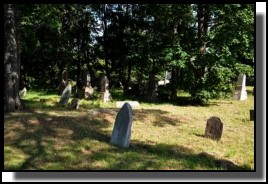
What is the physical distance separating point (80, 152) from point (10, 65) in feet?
9.65

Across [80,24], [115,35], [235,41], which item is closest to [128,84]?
[115,35]

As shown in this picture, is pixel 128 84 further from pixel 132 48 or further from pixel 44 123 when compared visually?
pixel 44 123

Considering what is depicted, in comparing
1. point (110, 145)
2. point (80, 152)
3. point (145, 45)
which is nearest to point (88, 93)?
point (145, 45)

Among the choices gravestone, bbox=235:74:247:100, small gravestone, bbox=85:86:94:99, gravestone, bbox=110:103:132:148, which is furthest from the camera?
gravestone, bbox=235:74:247:100

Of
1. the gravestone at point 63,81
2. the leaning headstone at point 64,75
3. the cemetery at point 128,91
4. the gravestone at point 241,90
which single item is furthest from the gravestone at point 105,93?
the gravestone at point 241,90

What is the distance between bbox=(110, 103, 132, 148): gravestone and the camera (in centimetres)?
970

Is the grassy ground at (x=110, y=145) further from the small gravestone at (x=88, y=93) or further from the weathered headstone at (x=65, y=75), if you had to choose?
the weathered headstone at (x=65, y=75)

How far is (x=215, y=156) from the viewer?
999cm

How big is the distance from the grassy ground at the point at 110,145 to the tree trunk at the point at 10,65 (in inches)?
15.6

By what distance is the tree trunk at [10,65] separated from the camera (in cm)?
998

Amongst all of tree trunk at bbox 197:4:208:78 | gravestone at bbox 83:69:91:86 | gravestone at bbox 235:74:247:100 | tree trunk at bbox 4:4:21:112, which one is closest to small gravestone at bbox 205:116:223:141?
tree trunk at bbox 4:4:21:112

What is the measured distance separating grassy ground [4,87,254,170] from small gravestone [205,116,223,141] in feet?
0.58

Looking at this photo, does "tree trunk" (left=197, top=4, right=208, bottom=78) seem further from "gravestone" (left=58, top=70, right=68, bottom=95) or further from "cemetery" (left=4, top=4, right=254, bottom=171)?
"gravestone" (left=58, top=70, right=68, bottom=95)

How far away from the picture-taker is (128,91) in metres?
22.5
